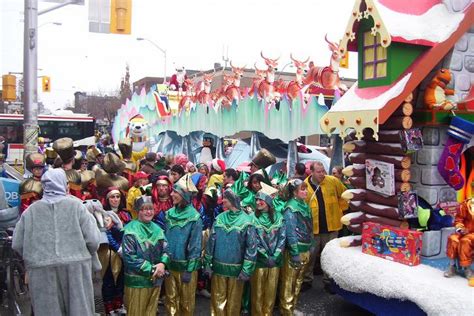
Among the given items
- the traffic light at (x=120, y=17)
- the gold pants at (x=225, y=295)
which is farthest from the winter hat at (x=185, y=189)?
the traffic light at (x=120, y=17)

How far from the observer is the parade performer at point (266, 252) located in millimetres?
5531

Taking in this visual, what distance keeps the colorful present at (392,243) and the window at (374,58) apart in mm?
1766

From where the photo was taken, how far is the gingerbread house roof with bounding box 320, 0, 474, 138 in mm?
5559

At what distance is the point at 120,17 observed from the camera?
9.59m

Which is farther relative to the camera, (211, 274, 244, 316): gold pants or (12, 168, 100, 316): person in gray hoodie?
(211, 274, 244, 316): gold pants

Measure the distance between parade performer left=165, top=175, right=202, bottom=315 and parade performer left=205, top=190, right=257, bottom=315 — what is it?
18cm

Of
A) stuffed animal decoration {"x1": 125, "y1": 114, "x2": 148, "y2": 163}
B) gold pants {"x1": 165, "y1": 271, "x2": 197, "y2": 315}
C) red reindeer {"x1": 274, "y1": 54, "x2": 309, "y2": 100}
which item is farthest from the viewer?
stuffed animal decoration {"x1": 125, "y1": 114, "x2": 148, "y2": 163}

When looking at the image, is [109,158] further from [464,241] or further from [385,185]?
[464,241]

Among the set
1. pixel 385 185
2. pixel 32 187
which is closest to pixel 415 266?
pixel 385 185

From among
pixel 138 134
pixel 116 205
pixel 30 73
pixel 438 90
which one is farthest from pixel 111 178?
pixel 138 134

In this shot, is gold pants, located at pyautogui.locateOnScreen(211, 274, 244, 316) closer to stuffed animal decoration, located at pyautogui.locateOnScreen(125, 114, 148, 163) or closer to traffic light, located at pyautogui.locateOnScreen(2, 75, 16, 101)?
stuffed animal decoration, located at pyautogui.locateOnScreen(125, 114, 148, 163)

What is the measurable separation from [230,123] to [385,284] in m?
9.80

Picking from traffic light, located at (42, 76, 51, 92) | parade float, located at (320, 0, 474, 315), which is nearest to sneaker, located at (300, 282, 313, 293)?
parade float, located at (320, 0, 474, 315)

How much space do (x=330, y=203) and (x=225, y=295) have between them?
2757 mm
